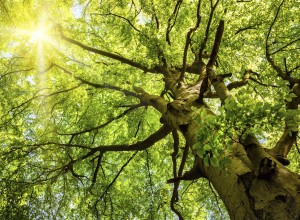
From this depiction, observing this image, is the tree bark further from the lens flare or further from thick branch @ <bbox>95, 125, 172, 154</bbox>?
the lens flare

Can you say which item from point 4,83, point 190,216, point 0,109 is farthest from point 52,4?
point 190,216

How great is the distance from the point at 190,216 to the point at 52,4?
787cm

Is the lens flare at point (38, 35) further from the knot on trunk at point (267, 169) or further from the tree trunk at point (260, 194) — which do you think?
the knot on trunk at point (267, 169)

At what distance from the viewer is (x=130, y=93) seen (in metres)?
7.87

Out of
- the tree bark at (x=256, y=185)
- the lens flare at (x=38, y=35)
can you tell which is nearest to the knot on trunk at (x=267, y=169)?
the tree bark at (x=256, y=185)

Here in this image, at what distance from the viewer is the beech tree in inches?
226

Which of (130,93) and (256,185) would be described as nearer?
(256,185)

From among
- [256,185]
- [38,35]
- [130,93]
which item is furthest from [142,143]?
[38,35]

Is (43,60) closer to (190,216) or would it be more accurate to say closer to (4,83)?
(4,83)

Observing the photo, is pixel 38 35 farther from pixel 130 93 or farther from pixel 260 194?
pixel 260 194

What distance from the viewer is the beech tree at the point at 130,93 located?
574 cm

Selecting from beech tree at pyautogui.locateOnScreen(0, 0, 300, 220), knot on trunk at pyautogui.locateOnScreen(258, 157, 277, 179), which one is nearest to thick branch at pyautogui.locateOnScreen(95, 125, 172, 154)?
beech tree at pyautogui.locateOnScreen(0, 0, 300, 220)

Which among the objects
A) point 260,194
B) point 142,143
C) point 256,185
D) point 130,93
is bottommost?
point 260,194

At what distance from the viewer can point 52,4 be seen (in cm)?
915
